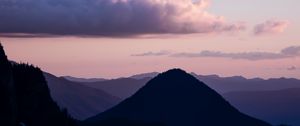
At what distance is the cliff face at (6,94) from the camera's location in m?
73.9

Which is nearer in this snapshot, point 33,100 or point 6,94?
point 6,94

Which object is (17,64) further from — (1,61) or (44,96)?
(1,61)

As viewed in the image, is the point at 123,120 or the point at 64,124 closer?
the point at 64,124

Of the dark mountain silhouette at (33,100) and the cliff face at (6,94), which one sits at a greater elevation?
the cliff face at (6,94)

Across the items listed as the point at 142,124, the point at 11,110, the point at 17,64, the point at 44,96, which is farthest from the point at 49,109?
the point at 142,124

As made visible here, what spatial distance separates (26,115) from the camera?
326 feet

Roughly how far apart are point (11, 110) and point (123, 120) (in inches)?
3915

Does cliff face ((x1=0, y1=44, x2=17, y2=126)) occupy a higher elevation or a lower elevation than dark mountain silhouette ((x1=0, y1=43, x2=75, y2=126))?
higher

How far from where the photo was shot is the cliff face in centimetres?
7388

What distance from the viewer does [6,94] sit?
244 ft

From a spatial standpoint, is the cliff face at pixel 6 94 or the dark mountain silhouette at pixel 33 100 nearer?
the cliff face at pixel 6 94

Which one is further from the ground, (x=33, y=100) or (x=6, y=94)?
(x=6, y=94)

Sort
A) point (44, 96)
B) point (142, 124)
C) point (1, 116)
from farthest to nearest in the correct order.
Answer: point (142, 124)
point (44, 96)
point (1, 116)

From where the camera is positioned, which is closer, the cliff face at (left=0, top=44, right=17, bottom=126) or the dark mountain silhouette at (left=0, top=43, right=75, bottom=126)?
the cliff face at (left=0, top=44, right=17, bottom=126)
